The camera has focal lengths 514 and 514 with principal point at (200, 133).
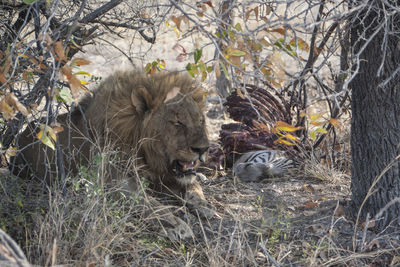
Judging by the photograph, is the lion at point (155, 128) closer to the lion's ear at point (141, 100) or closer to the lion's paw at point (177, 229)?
the lion's ear at point (141, 100)

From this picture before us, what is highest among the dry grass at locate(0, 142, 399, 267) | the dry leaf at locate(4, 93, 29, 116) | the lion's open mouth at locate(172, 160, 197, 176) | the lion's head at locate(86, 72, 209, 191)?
the dry leaf at locate(4, 93, 29, 116)

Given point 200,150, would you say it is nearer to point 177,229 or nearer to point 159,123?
point 159,123

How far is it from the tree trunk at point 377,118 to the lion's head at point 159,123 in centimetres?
128

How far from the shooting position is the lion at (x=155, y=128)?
440 centimetres

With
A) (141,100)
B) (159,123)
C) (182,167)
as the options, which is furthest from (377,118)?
(141,100)

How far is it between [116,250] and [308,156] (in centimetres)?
293

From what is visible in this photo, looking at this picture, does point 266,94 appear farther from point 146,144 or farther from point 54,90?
point 54,90

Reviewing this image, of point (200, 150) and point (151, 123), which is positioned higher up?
point (151, 123)

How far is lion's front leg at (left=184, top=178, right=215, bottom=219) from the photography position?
14.8 ft

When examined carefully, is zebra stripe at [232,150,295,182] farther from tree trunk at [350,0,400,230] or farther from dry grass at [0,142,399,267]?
tree trunk at [350,0,400,230]

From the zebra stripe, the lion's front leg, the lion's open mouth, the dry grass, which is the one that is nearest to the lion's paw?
the dry grass

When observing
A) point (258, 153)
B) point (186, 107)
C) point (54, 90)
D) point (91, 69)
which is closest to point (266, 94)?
point (258, 153)

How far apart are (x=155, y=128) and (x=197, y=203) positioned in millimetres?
782

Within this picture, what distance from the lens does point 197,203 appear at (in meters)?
4.62
